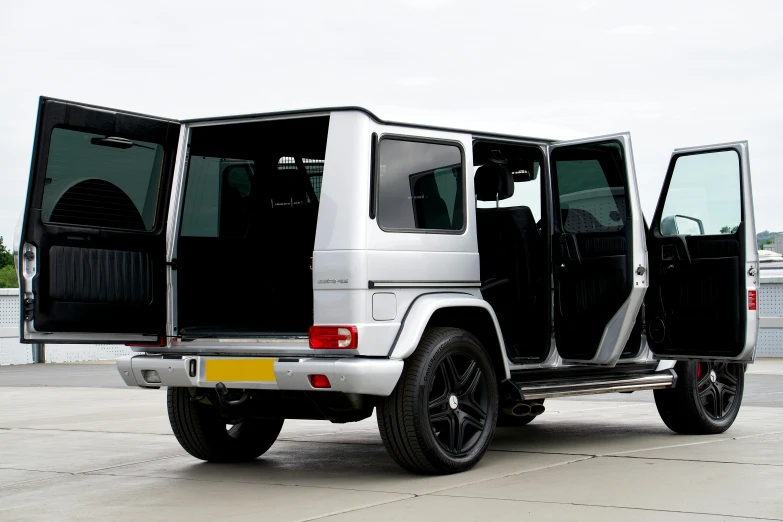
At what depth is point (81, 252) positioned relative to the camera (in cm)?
676

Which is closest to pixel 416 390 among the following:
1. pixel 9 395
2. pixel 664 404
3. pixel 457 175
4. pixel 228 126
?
pixel 457 175

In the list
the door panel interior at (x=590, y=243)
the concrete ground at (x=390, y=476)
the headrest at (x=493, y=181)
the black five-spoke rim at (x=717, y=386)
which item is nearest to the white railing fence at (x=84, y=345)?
the concrete ground at (x=390, y=476)

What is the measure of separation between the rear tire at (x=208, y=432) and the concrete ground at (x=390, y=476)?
0.14 m

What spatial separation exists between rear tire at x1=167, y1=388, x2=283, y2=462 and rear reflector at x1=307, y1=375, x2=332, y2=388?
1450mm

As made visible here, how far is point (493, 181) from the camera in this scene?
308 inches

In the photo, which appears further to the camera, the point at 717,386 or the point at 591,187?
the point at 717,386

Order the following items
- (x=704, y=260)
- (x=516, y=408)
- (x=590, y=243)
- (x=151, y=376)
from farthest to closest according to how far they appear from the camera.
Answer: (x=704, y=260)
(x=590, y=243)
(x=516, y=408)
(x=151, y=376)

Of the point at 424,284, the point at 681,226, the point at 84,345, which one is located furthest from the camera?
the point at 84,345

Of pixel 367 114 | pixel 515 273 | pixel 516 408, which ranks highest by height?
pixel 367 114

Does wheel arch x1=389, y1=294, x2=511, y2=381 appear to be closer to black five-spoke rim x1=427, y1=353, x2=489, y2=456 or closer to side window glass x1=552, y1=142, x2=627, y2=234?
black five-spoke rim x1=427, y1=353, x2=489, y2=456

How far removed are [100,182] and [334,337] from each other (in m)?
1.80

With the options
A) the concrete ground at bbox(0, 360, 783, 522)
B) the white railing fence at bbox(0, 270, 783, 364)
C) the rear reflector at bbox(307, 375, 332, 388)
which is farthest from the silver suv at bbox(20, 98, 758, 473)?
the white railing fence at bbox(0, 270, 783, 364)

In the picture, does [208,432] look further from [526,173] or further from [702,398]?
[702,398]

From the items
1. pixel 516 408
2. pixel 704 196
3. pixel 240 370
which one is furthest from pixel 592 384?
pixel 240 370
